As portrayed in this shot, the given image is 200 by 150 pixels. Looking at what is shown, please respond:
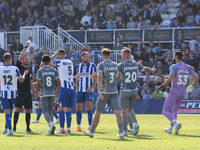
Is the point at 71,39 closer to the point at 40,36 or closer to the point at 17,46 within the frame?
the point at 40,36

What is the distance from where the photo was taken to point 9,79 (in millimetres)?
14578

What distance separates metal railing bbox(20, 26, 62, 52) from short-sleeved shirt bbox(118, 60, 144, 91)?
18.5 meters

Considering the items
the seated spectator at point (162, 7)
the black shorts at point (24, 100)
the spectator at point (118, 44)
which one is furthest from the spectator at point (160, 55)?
the black shorts at point (24, 100)

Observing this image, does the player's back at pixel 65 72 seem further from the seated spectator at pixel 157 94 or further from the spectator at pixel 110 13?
the spectator at pixel 110 13

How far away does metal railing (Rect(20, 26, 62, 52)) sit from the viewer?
31.6m

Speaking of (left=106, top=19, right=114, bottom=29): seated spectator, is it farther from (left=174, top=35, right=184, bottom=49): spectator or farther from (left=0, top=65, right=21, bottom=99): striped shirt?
(left=0, top=65, right=21, bottom=99): striped shirt

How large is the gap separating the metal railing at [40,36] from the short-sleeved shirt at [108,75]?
18.8m

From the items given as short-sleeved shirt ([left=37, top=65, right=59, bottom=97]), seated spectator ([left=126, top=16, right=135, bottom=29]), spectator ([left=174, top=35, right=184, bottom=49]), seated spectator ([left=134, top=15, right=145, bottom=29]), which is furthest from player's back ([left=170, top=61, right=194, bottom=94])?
seated spectator ([left=126, top=16, right=135, bottom=29])

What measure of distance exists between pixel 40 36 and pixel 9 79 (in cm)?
1734

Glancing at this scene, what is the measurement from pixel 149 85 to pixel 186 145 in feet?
53.5

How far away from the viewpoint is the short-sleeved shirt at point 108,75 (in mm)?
12883

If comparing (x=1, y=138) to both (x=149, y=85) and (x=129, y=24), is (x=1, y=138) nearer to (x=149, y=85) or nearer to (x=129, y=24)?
(x=149, y=85)

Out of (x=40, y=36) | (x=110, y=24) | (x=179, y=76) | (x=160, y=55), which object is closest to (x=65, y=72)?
(x=179, y=76)

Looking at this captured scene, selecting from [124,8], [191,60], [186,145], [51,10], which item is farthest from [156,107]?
[186,145]
